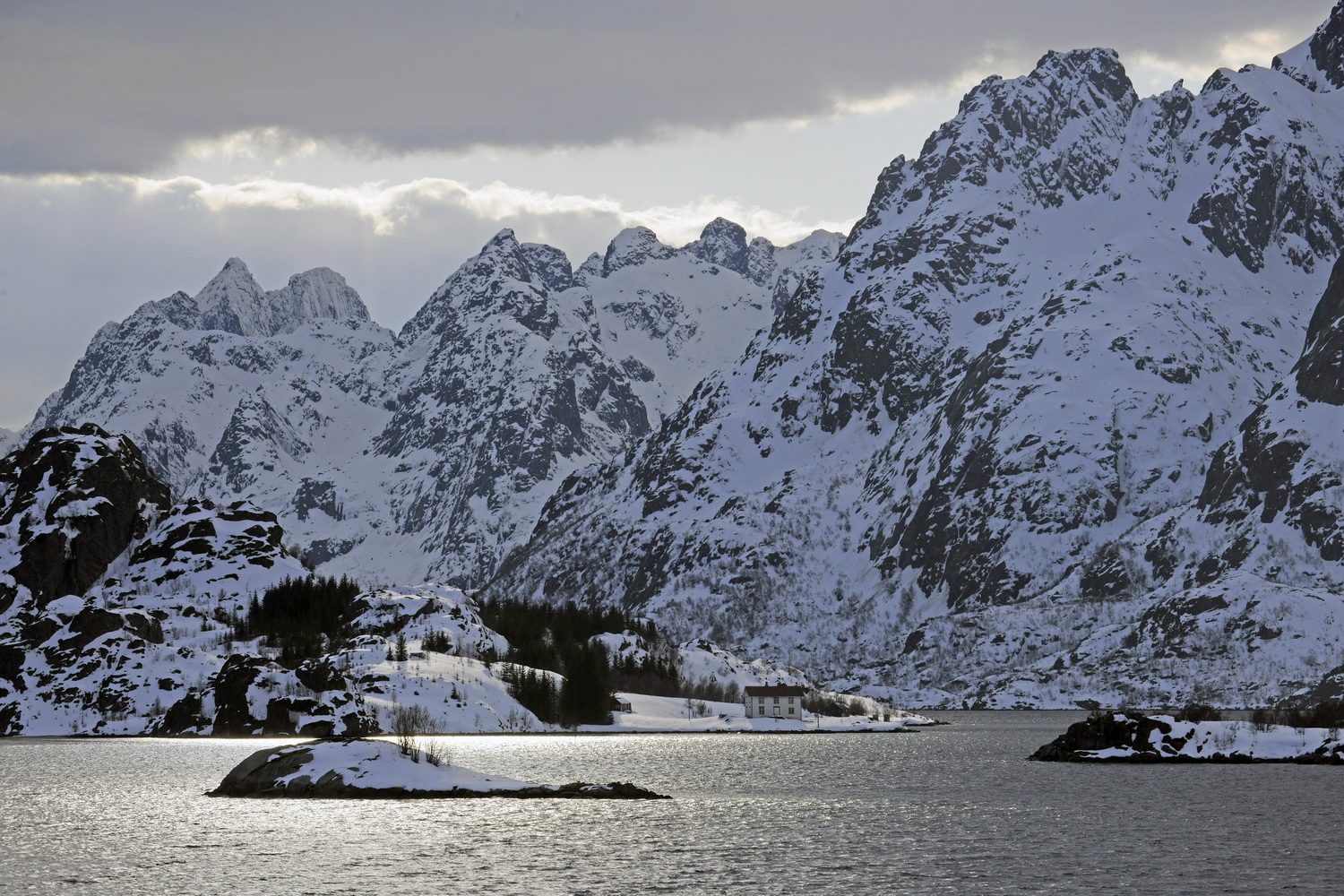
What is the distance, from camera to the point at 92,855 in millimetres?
72188

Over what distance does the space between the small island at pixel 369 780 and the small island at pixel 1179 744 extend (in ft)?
230

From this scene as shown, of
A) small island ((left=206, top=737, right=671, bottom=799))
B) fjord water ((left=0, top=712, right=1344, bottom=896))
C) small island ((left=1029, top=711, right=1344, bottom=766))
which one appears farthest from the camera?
small island ((left=1029, top=711, right=1344, bottom=766))

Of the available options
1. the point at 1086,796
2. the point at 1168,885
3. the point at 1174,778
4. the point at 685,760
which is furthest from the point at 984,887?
the point at 685,760

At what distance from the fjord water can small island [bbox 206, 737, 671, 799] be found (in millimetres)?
2883

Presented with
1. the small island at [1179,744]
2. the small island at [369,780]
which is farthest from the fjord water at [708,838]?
the small island at [1179,744]

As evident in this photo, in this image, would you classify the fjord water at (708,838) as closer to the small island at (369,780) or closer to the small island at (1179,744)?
the small island at (369,780)

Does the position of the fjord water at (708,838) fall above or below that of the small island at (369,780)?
below

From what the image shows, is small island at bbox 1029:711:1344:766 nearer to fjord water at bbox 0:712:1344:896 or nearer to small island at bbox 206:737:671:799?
fjord water at bbox 0:712:1344:896

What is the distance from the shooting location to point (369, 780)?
331 ft

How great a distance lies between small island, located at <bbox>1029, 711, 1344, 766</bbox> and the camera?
15612cm

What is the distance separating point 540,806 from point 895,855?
2806 cm

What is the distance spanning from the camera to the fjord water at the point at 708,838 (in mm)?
64438

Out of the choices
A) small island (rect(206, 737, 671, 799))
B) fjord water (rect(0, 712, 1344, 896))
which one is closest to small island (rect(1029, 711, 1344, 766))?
fjord water (rect(0, 712, 1344, 896))

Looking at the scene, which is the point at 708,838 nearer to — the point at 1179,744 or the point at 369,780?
the point at 369,780
